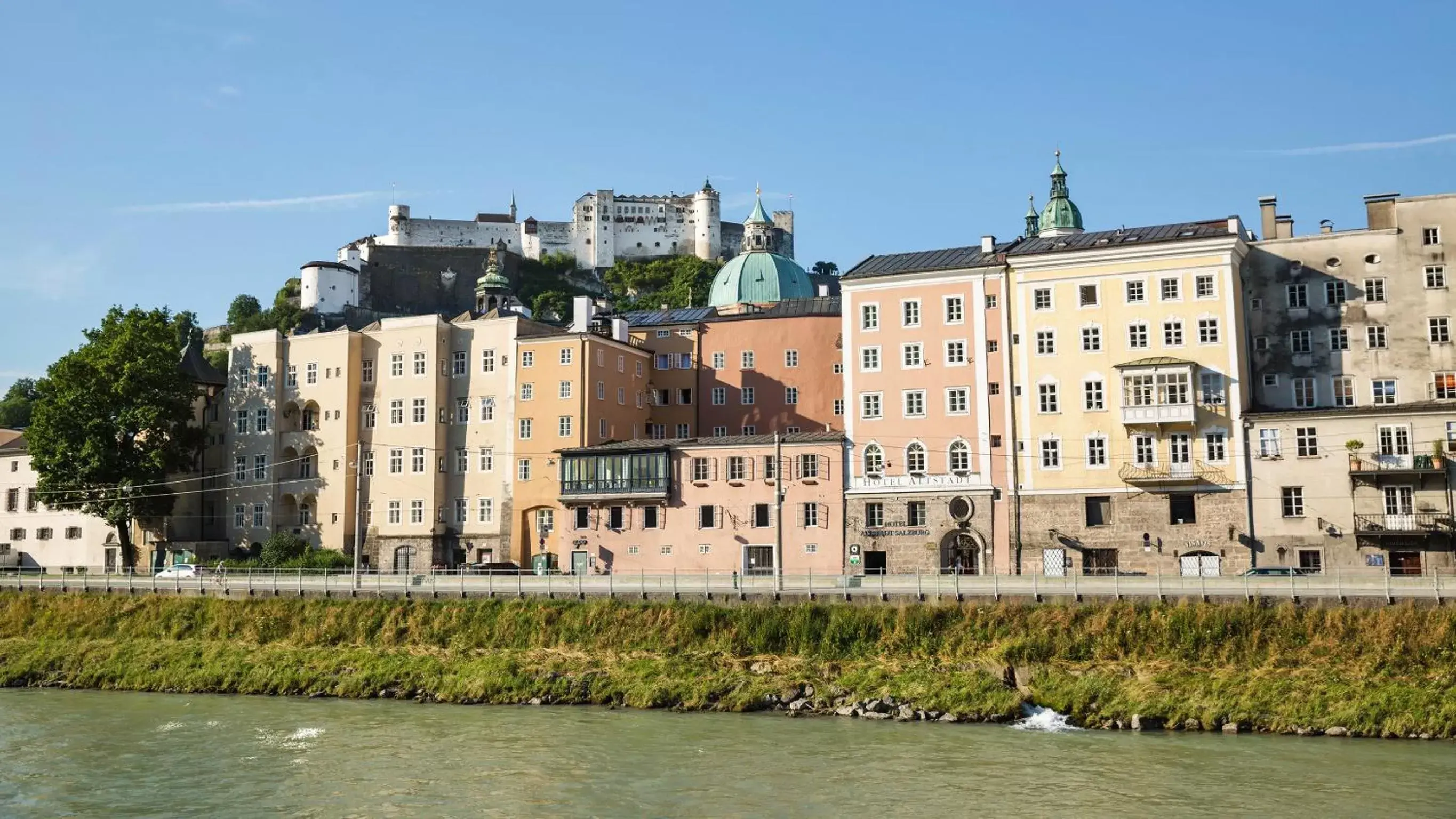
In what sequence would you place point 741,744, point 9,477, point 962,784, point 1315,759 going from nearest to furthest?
point 962,784 → point 1315,759 → point 741,744 → point 9,477

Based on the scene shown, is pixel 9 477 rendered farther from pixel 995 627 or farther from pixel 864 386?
Result: pixel 995 627

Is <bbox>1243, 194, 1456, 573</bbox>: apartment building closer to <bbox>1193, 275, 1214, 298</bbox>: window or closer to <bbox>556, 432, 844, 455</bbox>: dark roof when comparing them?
<bbox>1193, 275, 1214, 298</bbox>: window

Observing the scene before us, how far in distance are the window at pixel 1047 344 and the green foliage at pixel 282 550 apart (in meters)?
42.6

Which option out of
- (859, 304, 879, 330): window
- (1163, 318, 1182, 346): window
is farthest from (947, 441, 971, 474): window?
(1163, 318, 1182, 346): window

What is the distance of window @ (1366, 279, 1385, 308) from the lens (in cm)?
6338

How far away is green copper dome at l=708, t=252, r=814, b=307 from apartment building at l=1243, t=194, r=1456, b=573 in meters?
44.7

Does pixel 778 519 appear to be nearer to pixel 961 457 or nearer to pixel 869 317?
pixel 961 457

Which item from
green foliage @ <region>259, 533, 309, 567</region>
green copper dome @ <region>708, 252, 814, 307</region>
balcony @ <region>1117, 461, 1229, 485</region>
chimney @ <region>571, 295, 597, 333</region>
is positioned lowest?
green foliage @ <region>259, 533, 309, 567</region>

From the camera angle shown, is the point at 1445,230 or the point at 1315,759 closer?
the point at 1315,759

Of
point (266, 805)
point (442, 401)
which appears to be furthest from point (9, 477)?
point (266, 805)

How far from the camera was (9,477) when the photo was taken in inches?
3585

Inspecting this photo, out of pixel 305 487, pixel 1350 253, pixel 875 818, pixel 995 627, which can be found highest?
pixel 1350 253

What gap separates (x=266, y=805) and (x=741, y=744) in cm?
1293

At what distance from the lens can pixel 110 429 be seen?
79438 millimetres
